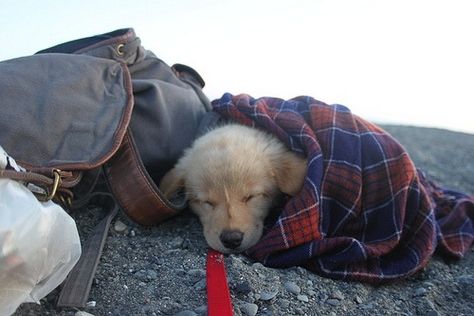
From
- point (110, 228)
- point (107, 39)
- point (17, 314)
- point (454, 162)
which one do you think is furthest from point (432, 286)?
point (454, 162)

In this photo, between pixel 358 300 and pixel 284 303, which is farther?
pixel 358 300

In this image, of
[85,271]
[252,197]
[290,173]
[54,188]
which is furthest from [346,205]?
[54,188]

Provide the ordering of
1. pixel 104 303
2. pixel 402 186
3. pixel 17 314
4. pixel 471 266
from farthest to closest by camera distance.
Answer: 1. pixel 471 266
2. pixel 402 186
3. pixel 104 303
4. pixel 17 314

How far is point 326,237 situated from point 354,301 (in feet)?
1.33

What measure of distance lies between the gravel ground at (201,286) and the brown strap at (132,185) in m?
0.14

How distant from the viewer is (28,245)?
1523mm

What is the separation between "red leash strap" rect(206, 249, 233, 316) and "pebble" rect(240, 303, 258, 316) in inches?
2.4

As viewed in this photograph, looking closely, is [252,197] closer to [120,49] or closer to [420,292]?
[420,292]

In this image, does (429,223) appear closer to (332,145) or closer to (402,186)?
(402,186)

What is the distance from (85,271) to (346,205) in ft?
4.26

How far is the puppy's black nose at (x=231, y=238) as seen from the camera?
239 centimetres

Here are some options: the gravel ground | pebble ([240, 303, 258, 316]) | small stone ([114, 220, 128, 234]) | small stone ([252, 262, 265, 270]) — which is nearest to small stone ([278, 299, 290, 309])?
the gravel ground

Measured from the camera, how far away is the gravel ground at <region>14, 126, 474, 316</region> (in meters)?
1.87

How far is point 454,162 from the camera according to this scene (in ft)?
20.5
